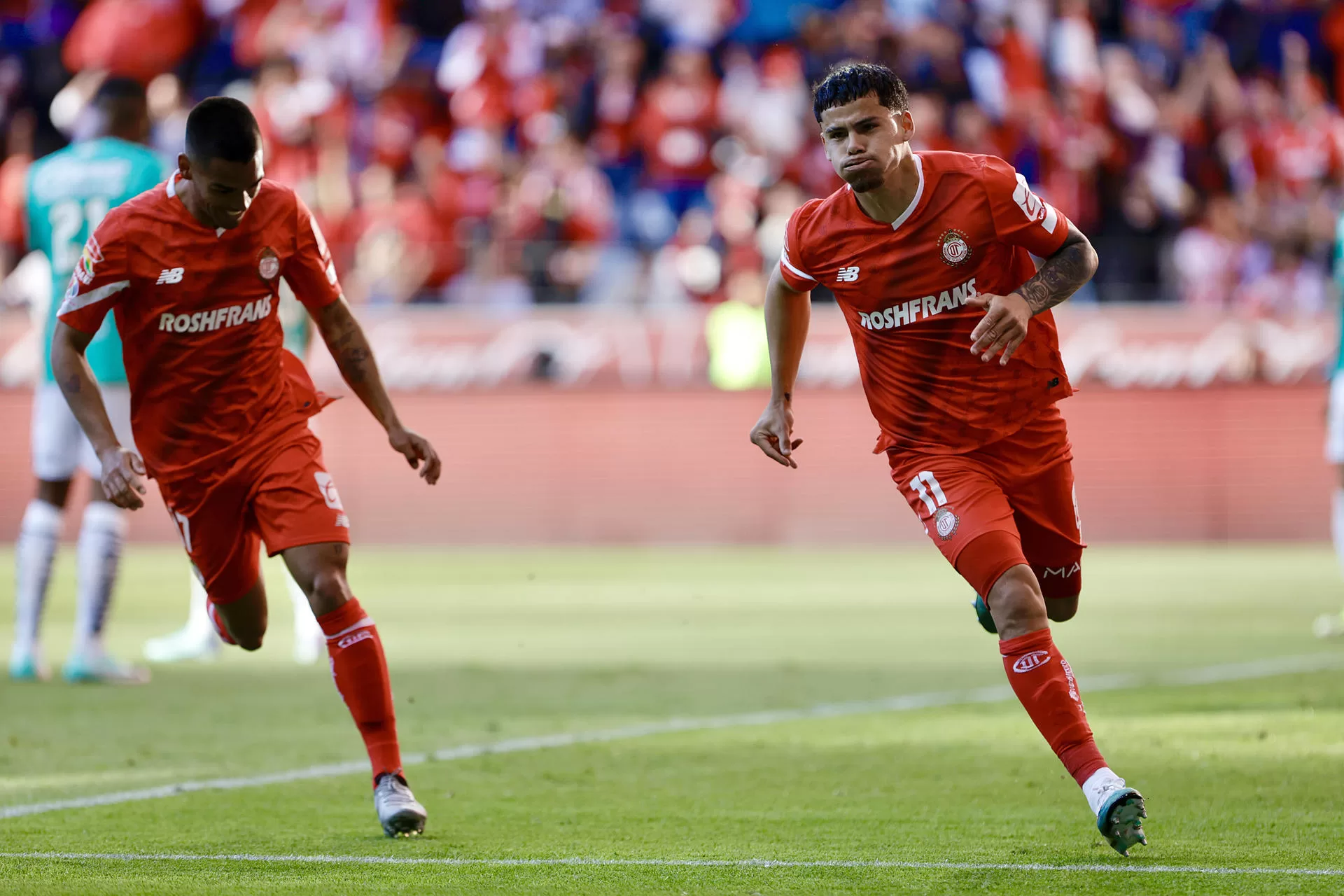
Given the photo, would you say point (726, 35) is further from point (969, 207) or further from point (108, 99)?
point (969, 207)

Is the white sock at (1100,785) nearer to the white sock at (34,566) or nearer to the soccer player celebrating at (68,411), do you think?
the soccer player celebrating at (68,411)

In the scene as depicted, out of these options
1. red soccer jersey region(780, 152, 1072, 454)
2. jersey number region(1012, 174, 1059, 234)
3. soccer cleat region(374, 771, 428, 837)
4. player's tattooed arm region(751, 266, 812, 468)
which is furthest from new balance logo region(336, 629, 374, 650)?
jersey number region(1012, 174, 1059, 234)

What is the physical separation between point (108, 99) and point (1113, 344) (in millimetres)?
11472

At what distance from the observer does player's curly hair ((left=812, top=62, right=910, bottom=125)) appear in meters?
5.54

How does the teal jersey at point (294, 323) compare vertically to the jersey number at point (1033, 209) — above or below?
below

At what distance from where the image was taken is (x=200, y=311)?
6.05 metres

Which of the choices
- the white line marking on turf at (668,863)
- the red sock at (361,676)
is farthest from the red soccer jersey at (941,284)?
the red sock at (361,676)

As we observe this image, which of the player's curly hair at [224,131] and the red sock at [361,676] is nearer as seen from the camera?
the player's curly hair at [224,131]

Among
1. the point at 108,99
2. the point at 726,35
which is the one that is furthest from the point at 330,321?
the point at 726,35

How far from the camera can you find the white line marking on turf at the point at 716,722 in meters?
6.40

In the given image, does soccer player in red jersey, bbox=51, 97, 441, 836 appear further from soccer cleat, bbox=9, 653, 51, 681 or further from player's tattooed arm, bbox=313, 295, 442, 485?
soccer cleat, bbox=9, 653, 51, 681

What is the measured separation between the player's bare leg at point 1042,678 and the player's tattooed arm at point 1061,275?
0.76 metres

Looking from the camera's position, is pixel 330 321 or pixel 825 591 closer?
pixel 330 321

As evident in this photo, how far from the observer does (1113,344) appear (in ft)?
61.1
